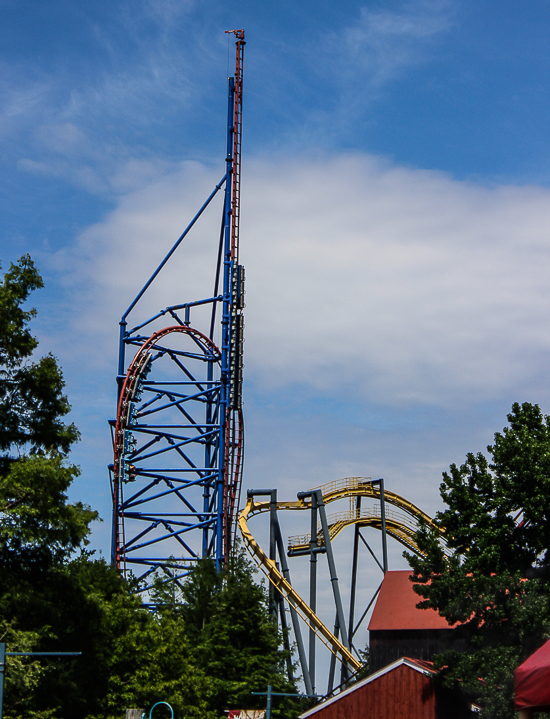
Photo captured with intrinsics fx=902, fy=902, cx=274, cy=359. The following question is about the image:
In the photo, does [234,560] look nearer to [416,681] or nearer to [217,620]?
[217,620]

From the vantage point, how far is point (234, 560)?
35.2 m

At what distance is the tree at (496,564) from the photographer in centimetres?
2136

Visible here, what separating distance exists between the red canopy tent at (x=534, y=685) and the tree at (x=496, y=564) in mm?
16348

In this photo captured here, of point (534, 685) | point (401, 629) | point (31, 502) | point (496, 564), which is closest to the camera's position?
point (534, 685)

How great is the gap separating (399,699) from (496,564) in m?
4.43

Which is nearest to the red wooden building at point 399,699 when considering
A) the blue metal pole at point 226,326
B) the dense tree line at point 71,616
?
the dense tree line at point 71,616

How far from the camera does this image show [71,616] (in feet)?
68.4

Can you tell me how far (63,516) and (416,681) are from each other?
1086 centimetres

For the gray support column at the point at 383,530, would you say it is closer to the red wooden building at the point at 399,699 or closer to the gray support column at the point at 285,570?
the gray support column at the point at 285,570

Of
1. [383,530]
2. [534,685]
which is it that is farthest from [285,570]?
[534,685]

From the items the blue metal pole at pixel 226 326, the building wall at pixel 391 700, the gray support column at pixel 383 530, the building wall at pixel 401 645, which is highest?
the blue metal pole at pixel 226 326

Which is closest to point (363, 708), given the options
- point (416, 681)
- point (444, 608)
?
point (416, 681)

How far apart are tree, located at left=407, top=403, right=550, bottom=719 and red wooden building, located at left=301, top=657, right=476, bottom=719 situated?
815mm

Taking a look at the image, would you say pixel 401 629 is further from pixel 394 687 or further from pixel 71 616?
pixel 71 616
